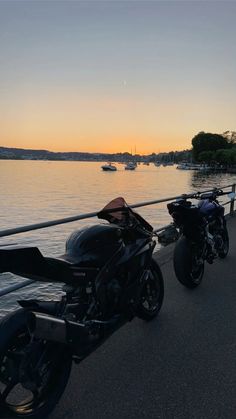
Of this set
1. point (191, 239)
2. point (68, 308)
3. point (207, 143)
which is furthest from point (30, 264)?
point (207, 143)

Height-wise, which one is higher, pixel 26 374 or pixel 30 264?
pixel 30 264

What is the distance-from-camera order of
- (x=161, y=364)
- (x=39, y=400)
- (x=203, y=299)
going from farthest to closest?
(x=203, y=299) → (x=161, y=364) → (x=39, y=400)

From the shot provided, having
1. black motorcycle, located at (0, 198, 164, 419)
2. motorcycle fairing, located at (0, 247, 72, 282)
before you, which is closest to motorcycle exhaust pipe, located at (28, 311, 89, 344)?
black motorcycle, located at (0, 198, 164, 419)

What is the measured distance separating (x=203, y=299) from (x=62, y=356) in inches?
107

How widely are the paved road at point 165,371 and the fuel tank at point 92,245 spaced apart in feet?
3.11

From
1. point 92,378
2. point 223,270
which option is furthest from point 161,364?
point 223,270

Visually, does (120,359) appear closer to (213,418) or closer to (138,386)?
(138,386)

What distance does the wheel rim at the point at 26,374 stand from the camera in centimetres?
233

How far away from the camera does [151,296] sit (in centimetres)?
421

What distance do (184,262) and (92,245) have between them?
96.5 inches

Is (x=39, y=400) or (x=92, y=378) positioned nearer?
(x=39, y=400)

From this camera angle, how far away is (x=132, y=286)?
343 cm

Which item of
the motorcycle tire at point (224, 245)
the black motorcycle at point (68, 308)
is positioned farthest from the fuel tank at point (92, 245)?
the motorcycle tire at point (224, 245)

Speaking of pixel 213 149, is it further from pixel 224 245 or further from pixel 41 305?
pixel 41 305
